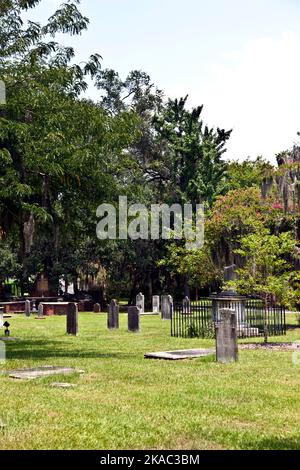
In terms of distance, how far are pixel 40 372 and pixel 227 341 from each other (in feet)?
15.3

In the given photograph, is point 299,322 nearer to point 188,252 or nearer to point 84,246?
point 188,252

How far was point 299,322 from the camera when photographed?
27.5m

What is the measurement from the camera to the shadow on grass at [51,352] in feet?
52.4

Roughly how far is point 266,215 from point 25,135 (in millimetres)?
19178

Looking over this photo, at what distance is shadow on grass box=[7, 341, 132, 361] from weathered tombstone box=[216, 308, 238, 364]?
2687mm

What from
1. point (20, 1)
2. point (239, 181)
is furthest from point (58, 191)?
point (239, 181)

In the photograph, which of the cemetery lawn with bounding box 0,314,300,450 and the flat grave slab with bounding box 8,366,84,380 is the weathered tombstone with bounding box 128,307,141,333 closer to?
the cemetery lawn with bounding box 0,314,300,450

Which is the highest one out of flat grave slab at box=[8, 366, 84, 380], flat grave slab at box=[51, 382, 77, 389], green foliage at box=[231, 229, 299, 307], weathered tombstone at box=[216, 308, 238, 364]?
green foliage at box=[231, 229, 299, 307]

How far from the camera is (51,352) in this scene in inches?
671

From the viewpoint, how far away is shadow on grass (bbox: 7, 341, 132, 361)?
52.4 ft

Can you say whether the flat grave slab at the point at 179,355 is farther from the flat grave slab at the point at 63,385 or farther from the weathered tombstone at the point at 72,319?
the weathered tombstone at the point at 72,319

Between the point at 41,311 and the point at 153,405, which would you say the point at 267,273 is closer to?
the point at 153,405

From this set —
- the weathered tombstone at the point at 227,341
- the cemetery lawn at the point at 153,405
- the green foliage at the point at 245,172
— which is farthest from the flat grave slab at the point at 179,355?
the green foliage at the point at 245,172

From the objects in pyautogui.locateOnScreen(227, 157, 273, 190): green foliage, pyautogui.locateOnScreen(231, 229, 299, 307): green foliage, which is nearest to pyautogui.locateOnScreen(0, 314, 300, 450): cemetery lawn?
pyautogui.locateOnScreen(231, 229, 299, 307): green foliage
